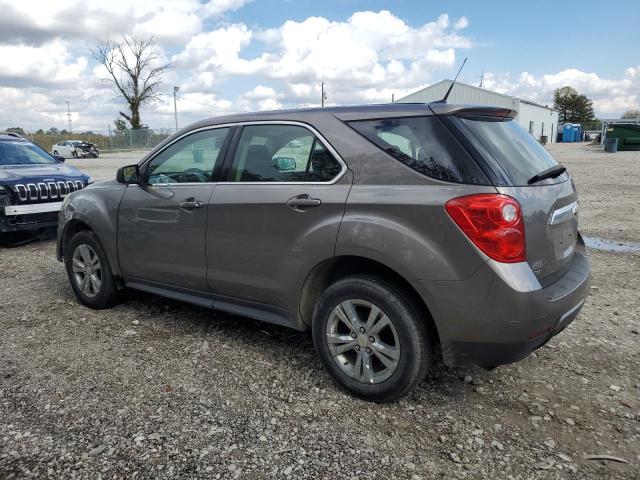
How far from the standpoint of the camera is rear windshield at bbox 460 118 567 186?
2797mm

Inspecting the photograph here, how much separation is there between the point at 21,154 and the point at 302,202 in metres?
7.11

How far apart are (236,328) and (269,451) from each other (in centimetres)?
175

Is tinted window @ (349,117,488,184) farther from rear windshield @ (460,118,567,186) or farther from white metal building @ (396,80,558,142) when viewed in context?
white metal building @ (396,80,558,142)

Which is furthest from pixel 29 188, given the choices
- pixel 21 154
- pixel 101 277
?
pixel 101 277

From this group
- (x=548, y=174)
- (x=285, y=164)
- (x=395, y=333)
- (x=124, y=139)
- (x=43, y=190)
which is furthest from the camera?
(x=124, y=139)

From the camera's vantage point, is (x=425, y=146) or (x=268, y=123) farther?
(x=268, y=123)

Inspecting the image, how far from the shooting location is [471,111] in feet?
9.64

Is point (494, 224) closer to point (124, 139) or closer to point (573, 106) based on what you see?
point (124, 139)

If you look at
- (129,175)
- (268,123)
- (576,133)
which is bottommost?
(129,175)

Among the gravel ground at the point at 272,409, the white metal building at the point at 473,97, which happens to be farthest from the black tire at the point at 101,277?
the white metal building at the point at 473,97

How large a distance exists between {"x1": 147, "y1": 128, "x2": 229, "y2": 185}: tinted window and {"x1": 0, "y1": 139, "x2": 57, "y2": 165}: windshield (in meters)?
5.19

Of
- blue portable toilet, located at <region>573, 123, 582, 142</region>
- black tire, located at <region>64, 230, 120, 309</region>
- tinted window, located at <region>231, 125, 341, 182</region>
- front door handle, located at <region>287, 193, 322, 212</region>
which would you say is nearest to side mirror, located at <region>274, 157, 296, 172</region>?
tinted window, located at <region>231, 125, 341, 182</region>

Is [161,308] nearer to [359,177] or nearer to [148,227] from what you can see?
[148,227]

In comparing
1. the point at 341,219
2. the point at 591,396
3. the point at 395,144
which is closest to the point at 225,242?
the point at 341,219
